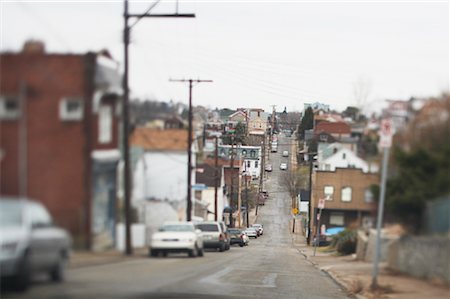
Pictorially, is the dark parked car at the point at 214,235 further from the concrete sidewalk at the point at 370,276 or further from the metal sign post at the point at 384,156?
the metal sign post at the point at 384,156

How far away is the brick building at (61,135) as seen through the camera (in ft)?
9.55

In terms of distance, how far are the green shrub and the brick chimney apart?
2678 mm

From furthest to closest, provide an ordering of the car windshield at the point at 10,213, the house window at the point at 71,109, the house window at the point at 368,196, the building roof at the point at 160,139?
the house window at the point at 368,196 < the building roof at the point at 160,139 < the house window at the point at 71,109 < the car windshield at the point at 10,213

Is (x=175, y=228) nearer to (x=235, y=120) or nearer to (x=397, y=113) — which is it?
(x=235, y=120)

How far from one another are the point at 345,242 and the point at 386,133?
873 millimetres

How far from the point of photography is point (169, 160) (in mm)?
4465

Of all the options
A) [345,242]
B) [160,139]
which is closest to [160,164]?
[160,139]

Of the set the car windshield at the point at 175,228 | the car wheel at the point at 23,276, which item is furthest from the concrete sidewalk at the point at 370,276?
the car wheel at the point at 23,276

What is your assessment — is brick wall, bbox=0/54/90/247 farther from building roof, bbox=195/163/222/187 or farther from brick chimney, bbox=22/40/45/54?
building roof, bbox=195/163/222/187

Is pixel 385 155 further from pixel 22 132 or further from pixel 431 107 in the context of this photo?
pixel 22 132

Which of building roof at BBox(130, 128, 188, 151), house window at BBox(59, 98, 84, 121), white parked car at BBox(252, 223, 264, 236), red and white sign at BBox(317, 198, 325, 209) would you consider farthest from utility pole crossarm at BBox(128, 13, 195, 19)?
white parked car at BBox(252, 223, 264, 236)

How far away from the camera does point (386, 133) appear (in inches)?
189

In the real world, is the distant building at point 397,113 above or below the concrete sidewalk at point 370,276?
above

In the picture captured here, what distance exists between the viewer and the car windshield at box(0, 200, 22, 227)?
9.07 feet
